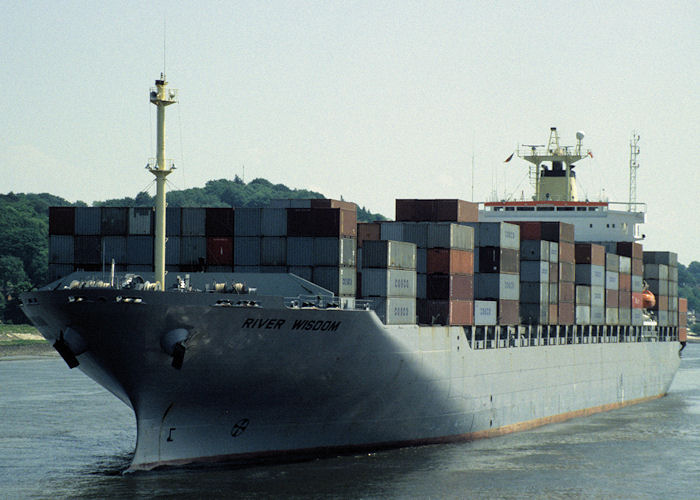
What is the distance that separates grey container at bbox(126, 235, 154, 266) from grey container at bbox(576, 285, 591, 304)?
26.1 metres

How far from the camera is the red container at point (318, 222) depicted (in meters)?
36.1

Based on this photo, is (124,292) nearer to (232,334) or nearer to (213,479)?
(232,334)

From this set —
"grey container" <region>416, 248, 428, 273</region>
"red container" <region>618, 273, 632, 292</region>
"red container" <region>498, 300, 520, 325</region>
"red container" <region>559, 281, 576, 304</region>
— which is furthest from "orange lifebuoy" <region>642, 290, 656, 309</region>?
"grey container" <region>416, 248, 428, 273</region>

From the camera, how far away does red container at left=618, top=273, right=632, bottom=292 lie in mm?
60969

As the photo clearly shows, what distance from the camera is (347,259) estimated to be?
36.7 metres

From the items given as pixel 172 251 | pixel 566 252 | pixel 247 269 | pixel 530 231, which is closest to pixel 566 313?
pixel 566 252

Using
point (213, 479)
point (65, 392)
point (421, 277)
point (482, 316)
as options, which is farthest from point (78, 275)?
point (65, 392)

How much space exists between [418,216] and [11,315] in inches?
3302

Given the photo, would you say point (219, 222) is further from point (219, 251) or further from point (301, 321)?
point (301, 321)

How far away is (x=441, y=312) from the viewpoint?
136 feet

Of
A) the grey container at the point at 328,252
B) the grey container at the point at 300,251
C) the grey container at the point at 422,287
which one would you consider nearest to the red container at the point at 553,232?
the grey container at the point at 422,287

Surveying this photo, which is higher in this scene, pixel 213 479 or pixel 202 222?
pixel 202 222

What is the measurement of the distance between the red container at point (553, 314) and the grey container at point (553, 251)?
2.34 meters

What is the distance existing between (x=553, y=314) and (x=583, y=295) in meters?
5.13
